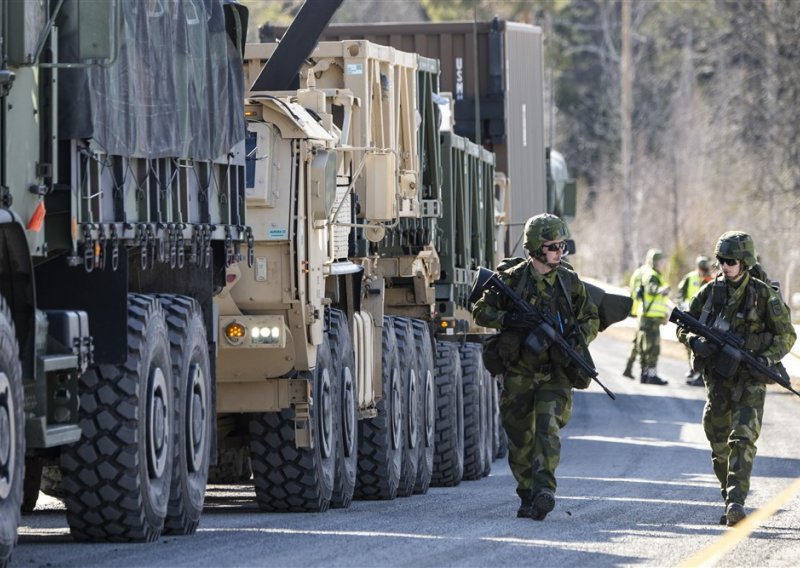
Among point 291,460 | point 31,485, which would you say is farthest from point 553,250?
point 31,485

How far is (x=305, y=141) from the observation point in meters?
13.5

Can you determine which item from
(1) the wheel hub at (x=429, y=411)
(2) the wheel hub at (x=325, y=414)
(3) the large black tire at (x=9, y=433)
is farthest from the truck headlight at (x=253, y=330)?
(1) the wheel hub at (x=429, y=411)

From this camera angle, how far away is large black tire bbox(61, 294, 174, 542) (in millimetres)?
10352

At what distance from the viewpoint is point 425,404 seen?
1756 centimetres

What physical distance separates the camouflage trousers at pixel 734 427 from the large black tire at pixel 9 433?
5593mm

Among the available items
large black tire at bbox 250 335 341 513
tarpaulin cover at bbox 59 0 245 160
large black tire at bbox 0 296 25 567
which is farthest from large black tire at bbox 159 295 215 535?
large black tire at bbox 0 296 25 567

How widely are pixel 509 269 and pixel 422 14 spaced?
55.5 meters

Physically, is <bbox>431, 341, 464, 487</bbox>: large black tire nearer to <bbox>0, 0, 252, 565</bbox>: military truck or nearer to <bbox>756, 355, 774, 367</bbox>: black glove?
<bbox>756, 355, 774, 367</bbox>: black glove

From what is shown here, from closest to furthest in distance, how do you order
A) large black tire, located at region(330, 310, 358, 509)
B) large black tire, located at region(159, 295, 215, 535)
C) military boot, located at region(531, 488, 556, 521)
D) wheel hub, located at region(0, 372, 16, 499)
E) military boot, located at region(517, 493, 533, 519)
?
wheel hub, located at region(0, 372, 16, 499), large black tire, located at region(159, 295, 215, 535), military boot, located at region(531, 488, 556, 521), military boot, located at region(517, 493, 533, 519), large black tire, located at region(330, 310, 358, 509)

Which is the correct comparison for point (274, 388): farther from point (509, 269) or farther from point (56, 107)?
point (56, 107)

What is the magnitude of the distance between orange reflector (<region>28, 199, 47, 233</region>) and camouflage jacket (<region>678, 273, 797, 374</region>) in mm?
5633

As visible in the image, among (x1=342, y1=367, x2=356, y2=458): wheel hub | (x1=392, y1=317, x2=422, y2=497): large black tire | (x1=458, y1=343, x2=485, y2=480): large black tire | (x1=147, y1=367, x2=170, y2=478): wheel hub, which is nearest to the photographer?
(x1=147, y1=367, x2=170, y2=478): wheel hub

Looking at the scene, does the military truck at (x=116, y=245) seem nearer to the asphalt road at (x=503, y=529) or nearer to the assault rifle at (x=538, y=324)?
the asphalt road at (x=503, y=529)

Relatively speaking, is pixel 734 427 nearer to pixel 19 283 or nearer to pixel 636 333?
pixel 19 283
